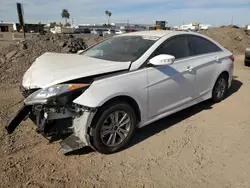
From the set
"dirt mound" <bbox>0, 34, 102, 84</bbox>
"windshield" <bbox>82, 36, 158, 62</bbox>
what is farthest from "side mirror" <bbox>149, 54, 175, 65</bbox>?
"dirt mound" <bbox>0, 34, 102, 84</bbox>

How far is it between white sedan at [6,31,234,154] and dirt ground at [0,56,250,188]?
25 cm

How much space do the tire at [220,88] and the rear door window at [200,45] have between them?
0.65 metres

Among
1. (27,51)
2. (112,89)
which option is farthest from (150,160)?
(27,51)

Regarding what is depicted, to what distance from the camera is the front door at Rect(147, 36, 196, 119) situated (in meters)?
3.73

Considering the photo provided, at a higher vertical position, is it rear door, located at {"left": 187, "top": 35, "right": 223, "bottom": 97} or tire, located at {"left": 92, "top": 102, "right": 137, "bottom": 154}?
rear door, located at {"left": 187, "top": 35, "right": 223, "bottom": 97}

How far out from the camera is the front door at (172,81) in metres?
3.73

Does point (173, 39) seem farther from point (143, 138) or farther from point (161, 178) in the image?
point (161, 178)

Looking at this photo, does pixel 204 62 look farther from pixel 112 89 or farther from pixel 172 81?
pixel 112 89

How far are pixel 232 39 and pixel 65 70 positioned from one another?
18344mm

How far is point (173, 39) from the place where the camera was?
425 cm

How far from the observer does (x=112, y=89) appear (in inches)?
126

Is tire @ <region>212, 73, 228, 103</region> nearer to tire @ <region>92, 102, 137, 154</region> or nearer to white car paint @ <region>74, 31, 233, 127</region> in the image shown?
white car paint @ <region>74, 31, 233, 127</region>

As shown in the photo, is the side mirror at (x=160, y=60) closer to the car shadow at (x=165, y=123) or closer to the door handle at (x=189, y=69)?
the door handle at (x=189, y=69)

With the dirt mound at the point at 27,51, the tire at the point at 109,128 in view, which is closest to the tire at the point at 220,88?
the tire at the point at 109,128
